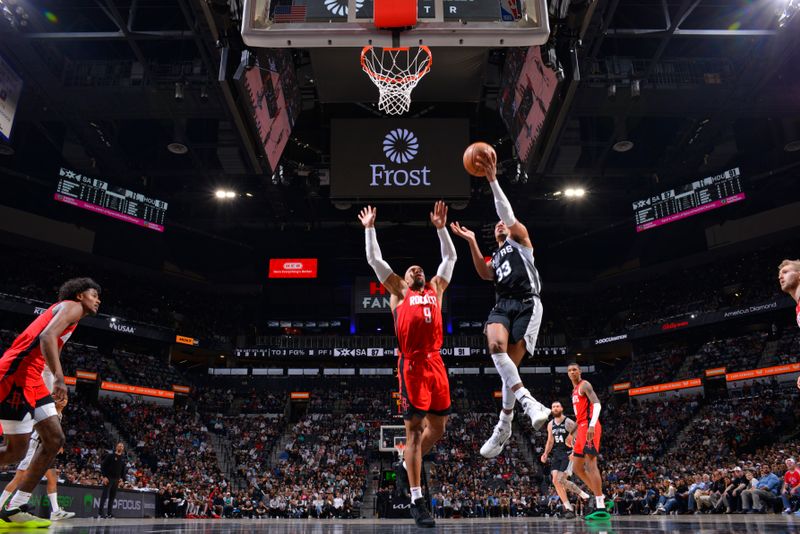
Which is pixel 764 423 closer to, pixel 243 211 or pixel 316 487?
pixel 316 487

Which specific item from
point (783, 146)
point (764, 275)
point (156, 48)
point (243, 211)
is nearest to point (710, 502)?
point (783, 146)

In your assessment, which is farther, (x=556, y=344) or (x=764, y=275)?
(x=556, y=344)

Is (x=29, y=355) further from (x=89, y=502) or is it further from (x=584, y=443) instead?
(x=89, y=502)

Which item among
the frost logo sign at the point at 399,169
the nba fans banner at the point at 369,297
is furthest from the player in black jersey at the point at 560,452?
the nba fans banner at the point at 369,297

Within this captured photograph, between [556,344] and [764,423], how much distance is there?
39.0 ft

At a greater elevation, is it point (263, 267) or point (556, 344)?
point (263, 267)

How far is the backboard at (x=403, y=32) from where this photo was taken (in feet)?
21.1

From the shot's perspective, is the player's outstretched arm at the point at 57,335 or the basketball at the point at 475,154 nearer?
the player's outstretched arm at the point at 57,335

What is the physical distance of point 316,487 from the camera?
22.9 metres

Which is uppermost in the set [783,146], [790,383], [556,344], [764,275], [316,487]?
[783,146]

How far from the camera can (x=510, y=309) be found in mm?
5535

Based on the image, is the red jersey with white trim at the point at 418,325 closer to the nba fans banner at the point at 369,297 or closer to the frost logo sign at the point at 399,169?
the frost logo sign at the point at 399,169

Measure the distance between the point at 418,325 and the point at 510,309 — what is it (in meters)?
0.92

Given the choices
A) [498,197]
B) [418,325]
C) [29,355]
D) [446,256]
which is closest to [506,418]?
[418,325]
